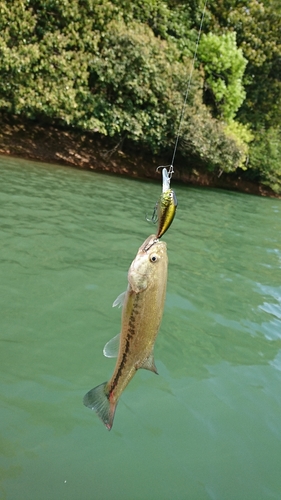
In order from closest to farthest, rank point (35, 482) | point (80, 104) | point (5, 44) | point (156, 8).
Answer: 1. point (35, 482)
2. point (5, 44)
3. point (80, 104)
4. point (156, 8)

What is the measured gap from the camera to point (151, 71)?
2034 centimetres

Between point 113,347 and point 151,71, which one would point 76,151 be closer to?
point 151,71

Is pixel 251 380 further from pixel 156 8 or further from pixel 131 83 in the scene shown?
pixel 156 8

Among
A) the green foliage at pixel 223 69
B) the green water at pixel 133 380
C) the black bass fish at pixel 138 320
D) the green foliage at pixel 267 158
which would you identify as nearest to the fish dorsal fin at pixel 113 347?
the black bass fish at pixel 138 320

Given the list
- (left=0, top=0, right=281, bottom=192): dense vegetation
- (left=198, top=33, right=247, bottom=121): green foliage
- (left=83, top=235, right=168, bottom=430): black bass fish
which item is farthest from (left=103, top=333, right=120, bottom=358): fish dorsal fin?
(left=198, top=33, right=247, bottom=121): green foliage

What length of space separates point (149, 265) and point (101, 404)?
2.72ft

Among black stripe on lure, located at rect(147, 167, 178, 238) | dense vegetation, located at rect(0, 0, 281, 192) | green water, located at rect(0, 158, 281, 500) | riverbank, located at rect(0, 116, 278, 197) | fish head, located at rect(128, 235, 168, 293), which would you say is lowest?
green water, located at rect(0, 158, 281, 500)

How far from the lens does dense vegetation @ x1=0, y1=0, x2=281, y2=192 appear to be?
1878 cm

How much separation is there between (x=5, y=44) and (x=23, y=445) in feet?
58.1

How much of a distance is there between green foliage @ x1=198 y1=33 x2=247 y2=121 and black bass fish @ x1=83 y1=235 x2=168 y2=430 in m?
23.7

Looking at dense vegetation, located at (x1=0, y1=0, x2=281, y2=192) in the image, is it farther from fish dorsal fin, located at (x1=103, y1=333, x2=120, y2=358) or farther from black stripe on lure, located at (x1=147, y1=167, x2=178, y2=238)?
fish dorsal fin, located at (x1=103, y1=333, x2=120, y2=358)

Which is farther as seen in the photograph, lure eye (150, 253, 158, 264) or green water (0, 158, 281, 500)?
green water (0, 158, 281, 500)

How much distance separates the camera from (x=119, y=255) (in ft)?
25.8

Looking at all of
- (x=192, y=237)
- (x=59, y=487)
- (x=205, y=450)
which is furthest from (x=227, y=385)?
(x=192, y=237)
